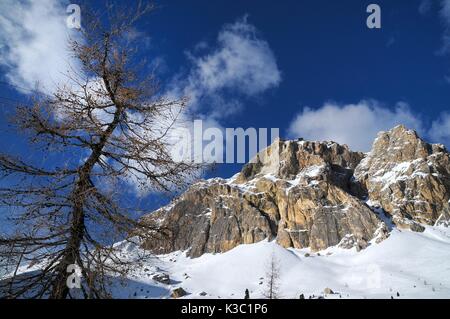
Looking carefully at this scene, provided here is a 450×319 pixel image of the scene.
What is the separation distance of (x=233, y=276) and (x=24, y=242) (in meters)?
158

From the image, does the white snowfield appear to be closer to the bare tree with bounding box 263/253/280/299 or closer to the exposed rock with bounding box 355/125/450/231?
the bare tree with bounding box 263/253/280/299

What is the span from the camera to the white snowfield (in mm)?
116650

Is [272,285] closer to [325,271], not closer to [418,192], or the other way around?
[325,271]

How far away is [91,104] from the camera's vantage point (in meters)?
7.18

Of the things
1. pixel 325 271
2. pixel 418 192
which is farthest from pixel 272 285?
pixel 418 192

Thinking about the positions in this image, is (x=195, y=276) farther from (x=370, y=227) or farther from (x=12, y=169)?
(x=12, y=169)

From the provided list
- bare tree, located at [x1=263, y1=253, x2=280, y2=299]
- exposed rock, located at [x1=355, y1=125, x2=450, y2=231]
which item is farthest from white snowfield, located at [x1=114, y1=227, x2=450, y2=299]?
exposed rock, located at [x1=355, y1=125, x2=450, y2=231]

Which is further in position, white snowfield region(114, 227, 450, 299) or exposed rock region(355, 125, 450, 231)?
exposed rock region(355, 125, 450, 231)

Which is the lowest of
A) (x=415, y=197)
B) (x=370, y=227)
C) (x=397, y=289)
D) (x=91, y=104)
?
(x=397, y=289)

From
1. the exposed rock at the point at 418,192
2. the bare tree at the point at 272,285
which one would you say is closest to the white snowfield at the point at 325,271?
the bare tree at the point at 272,285

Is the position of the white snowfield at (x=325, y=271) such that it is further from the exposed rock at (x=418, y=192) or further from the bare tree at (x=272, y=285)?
the exposed rock at (x=418, y=192)

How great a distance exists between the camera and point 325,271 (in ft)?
474

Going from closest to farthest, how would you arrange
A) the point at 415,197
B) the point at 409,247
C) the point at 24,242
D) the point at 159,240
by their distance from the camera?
1. the point at 24,242
2. the point at 159,240
3. the point at 409,247
4. the point at 415,197
